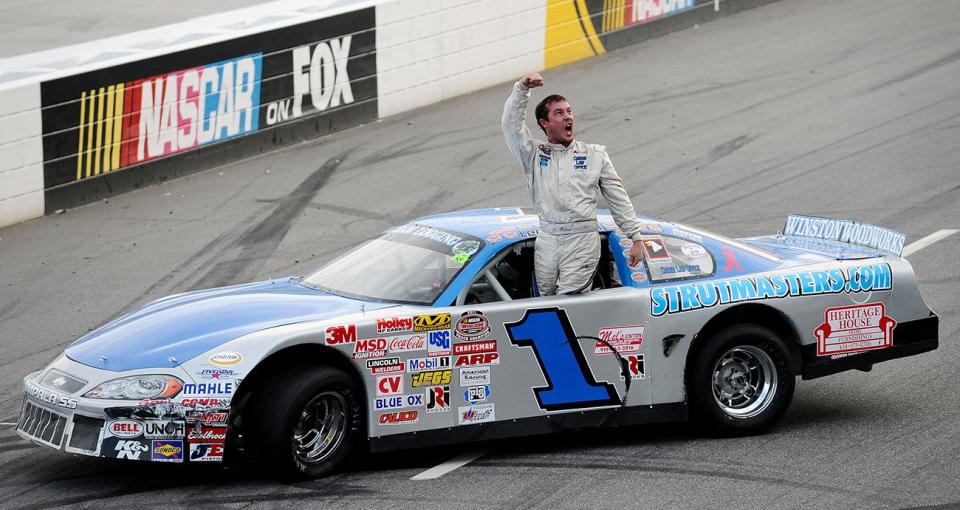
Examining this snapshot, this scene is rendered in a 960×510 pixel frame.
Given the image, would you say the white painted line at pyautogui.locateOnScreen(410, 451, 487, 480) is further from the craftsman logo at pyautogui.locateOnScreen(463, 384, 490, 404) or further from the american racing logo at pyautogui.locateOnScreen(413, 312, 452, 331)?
the american racing logo at pyautogui.locateOnScreen(413, 312, 452, 331)

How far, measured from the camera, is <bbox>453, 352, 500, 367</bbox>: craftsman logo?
7.05m

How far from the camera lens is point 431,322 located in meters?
7.00

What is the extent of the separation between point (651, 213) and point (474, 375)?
610cm

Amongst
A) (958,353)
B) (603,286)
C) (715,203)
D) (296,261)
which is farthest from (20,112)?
(958,353)

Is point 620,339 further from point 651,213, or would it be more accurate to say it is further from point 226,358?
point 651,213

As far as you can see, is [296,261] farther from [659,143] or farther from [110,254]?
[659,143]

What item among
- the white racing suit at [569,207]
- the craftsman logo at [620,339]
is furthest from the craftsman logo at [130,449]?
the craftsman logo at [620,339]

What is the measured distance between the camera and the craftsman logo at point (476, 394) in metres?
7.07

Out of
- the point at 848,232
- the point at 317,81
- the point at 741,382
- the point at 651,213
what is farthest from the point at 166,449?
the point at 317,81

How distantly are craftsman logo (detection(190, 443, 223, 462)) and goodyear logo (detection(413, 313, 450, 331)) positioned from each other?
1.19 metres

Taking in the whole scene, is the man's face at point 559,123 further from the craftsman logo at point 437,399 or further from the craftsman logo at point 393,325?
the craftsman logo at point 437,399

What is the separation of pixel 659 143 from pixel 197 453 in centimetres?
975

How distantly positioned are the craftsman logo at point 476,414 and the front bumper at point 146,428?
1281 mm

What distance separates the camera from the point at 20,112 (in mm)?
13172
